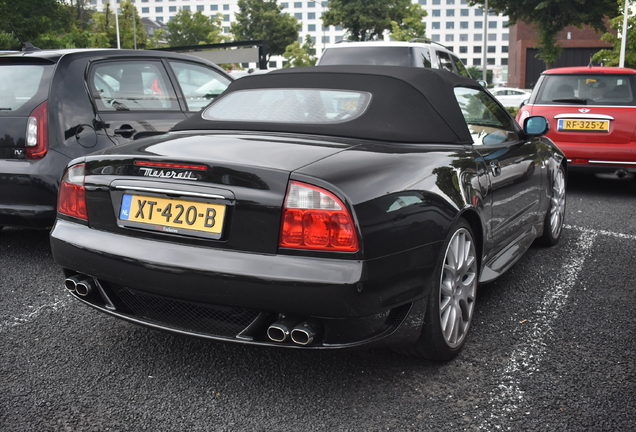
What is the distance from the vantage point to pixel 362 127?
306cm

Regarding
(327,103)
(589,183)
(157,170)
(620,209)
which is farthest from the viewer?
(589,183)

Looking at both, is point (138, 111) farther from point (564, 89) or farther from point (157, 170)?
point (564, 89)

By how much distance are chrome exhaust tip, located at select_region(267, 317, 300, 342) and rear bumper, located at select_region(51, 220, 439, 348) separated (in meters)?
0.03

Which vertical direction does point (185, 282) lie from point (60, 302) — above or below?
above

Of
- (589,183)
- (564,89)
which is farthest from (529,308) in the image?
(589,183)

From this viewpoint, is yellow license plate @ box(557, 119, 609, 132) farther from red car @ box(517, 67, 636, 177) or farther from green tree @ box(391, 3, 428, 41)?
green tree @ box(391, 3, 428, 41)

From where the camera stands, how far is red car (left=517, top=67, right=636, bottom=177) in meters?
7.38

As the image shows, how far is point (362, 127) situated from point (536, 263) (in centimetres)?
231

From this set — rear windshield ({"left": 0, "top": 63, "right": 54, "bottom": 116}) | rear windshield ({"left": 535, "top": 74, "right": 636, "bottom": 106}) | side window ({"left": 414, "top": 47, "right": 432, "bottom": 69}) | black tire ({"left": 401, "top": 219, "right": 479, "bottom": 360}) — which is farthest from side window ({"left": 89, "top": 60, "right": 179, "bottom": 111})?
side window ({"left": 414, "top": 47, "right": 432, "bottom": 69})

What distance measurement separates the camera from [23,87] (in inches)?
184

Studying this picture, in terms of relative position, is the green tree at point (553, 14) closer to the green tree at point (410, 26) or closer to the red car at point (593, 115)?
the red car at point (593, 115)

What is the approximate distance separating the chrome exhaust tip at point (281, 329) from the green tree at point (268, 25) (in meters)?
73.8

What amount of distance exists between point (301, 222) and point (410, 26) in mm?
57918

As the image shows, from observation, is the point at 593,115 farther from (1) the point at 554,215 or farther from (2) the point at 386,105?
(2) the point at 386,105
